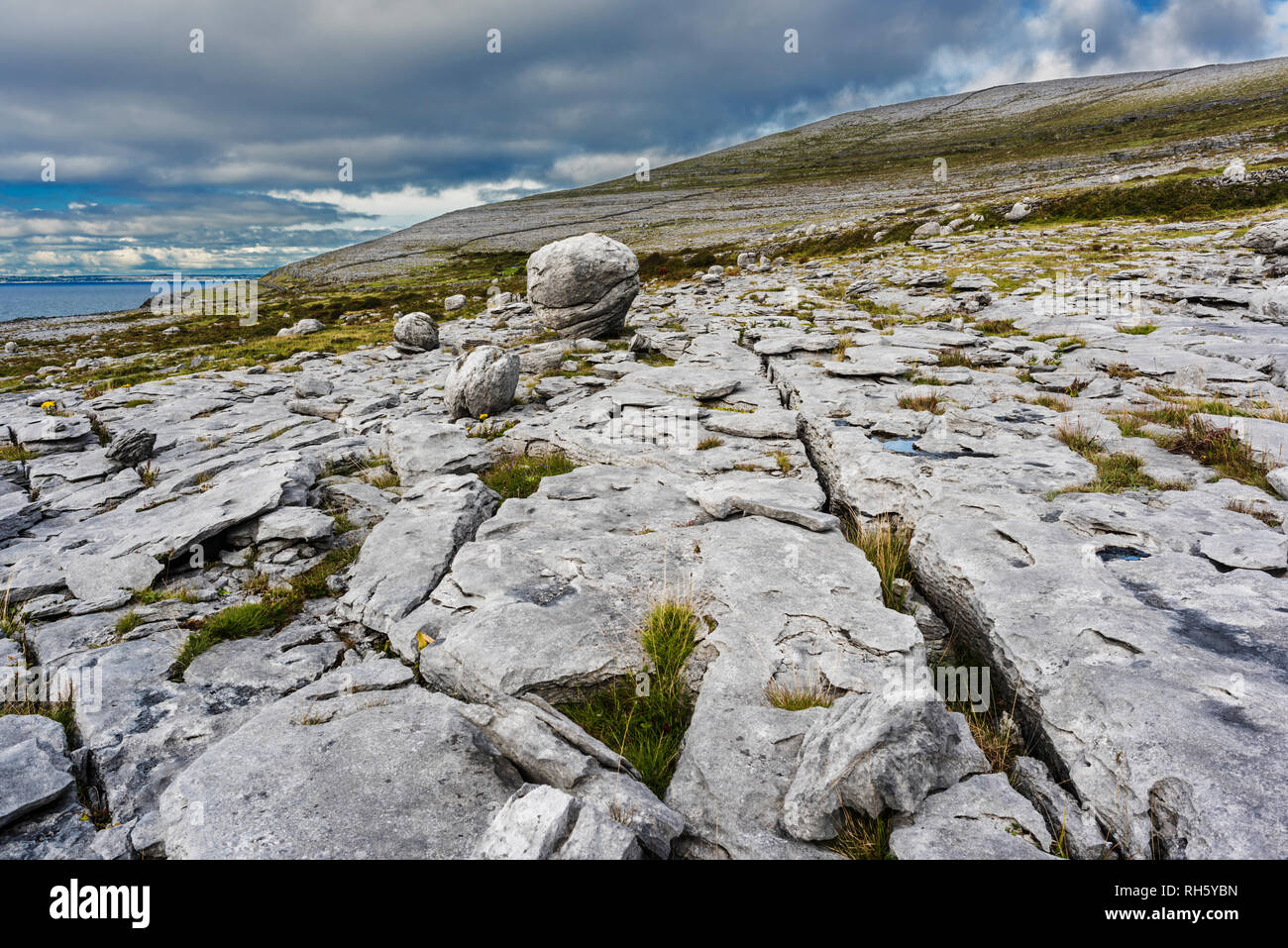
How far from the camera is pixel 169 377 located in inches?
1027

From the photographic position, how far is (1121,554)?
5848 mm

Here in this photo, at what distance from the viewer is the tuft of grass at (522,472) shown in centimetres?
1077

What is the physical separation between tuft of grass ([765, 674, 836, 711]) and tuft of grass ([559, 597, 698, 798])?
795 millimetres

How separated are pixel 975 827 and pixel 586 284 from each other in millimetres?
23434

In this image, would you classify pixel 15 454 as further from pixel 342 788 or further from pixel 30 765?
pixel 342 788

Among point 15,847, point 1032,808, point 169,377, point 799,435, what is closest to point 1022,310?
point 799,435

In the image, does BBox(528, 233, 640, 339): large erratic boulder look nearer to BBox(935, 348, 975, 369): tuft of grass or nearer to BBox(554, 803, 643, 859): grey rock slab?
BBox(935, 348, 975, 369): tuft of grass

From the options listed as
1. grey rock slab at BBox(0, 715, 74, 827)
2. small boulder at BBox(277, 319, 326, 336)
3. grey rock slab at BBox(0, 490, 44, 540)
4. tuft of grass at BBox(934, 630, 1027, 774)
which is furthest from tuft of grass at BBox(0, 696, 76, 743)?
small boulder at BBox(277, 319, 326, 336)

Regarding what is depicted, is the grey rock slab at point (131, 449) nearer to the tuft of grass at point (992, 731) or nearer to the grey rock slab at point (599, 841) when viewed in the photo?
the grey rock slab at point (599, 841)

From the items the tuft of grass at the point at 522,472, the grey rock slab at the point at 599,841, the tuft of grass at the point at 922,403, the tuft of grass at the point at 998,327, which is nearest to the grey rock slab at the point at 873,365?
the tuft of grass at the point at 922,403

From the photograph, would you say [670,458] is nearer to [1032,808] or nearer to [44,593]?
[1032,808]

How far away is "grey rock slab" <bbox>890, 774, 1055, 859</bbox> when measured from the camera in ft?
10.5

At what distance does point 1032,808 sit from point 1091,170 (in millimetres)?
106091

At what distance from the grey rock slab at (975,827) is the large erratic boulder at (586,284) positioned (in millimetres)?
22770
